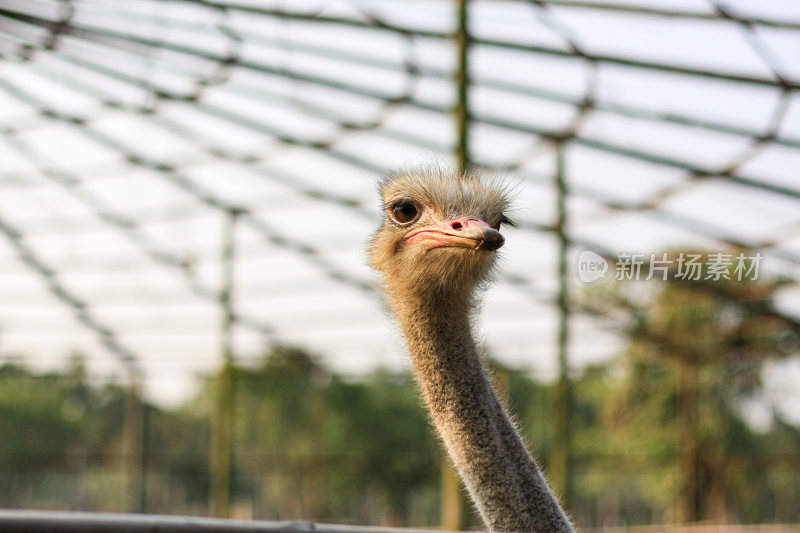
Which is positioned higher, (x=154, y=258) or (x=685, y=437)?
(x=154, y=258)

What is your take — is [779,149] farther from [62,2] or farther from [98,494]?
[98,494]

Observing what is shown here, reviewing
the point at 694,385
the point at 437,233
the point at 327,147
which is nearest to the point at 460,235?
the point at 437,233

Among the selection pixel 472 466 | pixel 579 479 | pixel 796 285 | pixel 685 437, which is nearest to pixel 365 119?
pixel 796 285

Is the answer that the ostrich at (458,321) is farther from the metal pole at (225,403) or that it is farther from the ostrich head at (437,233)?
the metal pole at (225,403)

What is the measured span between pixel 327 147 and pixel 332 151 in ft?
0.19

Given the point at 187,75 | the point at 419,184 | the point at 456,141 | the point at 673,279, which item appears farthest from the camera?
the point at 673,279

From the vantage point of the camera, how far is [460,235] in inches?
79.1

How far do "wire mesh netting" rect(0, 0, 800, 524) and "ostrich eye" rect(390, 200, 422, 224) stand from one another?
0.31m

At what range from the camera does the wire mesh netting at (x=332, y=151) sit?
5.45 m

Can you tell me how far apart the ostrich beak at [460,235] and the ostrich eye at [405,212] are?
1.2 inches

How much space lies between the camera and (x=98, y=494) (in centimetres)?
1838

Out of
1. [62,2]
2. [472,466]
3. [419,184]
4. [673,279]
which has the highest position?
[62,2]

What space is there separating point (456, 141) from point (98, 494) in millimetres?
14802

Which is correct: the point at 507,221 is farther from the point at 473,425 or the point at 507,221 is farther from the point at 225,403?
the point at 225,403
